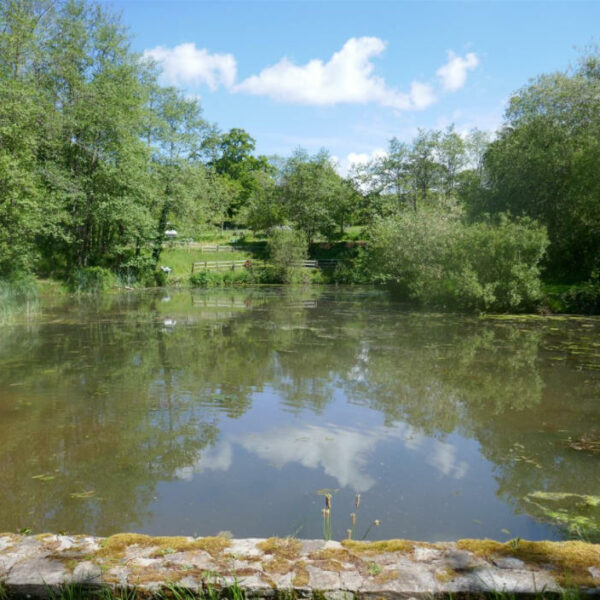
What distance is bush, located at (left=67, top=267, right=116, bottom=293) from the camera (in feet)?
90.6

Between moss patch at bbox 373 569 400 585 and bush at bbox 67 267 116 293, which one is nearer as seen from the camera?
moss patch at bbox 373 569 400 585

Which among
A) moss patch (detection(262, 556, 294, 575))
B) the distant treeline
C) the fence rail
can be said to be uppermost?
the distant treeline

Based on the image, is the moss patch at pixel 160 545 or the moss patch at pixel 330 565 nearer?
the moss patch at pixel 330 565

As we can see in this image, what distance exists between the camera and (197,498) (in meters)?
4.84

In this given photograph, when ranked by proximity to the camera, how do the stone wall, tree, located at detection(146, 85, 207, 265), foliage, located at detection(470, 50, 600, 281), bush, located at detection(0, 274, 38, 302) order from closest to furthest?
the stone wall, bush, located at detection(0, 274, 38, 302), foliage, located at detection(470, 50, 600, 281), tree, located at detection(146, 85, 207, 265)

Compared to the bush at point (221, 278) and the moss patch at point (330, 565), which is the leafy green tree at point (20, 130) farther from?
the moss patch at point (330, 565)

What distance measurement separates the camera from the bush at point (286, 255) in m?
38.2

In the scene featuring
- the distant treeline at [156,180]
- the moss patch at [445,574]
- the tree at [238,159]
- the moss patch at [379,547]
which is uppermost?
the tree at [238,159]

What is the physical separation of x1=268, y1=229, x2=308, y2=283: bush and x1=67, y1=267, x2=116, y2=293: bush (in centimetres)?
1322

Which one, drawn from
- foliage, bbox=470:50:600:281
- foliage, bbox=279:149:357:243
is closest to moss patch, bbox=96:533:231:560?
foliage, bbox=470:50:600:281

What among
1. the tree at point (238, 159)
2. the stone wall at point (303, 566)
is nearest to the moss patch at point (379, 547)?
the stone wall at point (303, 566)

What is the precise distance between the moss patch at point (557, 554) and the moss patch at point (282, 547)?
38.6 inches

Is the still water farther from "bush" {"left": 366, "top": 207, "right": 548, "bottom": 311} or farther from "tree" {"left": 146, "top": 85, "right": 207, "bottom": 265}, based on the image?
"tree" {"left": 146, "top": 85, "right": 207, "bottom": 265}

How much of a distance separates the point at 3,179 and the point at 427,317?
17.0m
